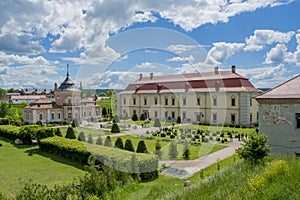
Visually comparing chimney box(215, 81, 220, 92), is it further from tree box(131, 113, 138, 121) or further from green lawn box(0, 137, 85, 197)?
green lawn box(0, 137, 85, 197)

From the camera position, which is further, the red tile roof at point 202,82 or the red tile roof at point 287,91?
the red tile roof at point 202,82

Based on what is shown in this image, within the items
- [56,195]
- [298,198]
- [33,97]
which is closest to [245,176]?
[298,198]

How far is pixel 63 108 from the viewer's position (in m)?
38.4

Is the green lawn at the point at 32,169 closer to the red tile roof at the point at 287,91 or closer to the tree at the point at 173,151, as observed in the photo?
the tree at the point at 173,151

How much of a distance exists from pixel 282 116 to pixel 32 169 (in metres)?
13.4

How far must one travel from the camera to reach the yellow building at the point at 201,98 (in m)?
29.8

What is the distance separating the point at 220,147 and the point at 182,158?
491 cm

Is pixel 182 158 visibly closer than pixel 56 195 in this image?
No

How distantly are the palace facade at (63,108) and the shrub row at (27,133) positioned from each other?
12200mm

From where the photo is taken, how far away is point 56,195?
24.3 feet

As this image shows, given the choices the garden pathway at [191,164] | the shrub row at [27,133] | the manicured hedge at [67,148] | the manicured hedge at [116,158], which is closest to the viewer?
the manicured hedge at [116,158]

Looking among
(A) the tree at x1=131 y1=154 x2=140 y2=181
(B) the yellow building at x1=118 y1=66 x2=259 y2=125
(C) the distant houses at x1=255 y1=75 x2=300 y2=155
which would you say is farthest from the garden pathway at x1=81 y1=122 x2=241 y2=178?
(B) the yellow building at x1=118 y1=66 x2=259 y2=125

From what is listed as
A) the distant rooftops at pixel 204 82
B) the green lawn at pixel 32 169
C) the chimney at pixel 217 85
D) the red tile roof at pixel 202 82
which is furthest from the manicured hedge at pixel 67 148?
the chimney at pixel 217 85

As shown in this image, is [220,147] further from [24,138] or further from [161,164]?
[24,138]
